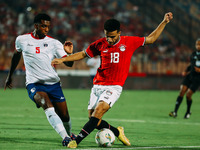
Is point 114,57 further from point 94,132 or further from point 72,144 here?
point 94,132

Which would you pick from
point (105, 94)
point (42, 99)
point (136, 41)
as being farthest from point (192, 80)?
point (42, 99)

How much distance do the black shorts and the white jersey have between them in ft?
22.1

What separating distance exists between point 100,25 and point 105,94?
23.2 m

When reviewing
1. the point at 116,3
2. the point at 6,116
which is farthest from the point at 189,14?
the point at 6,116

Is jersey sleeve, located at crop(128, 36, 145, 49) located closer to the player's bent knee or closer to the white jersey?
the white jersey

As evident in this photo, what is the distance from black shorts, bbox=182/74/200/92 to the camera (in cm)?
1313

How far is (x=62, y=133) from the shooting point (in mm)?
6734

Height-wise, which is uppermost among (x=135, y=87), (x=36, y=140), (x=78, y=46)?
(x=36, y=140)

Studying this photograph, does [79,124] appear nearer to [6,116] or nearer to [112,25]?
[6,116]

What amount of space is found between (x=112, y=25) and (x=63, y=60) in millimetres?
967

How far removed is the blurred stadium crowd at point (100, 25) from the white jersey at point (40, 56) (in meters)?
19.0

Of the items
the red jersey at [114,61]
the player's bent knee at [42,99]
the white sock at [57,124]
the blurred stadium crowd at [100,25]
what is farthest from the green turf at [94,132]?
the blurred stadium crowd at [100,25]

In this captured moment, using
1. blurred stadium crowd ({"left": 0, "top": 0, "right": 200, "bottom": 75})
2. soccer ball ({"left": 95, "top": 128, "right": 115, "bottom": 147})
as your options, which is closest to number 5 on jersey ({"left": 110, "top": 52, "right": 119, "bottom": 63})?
→ soccer ball ({"left": 95, "top": 128, "right": 115, "bottom": 147})

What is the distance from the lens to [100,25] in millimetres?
29781
